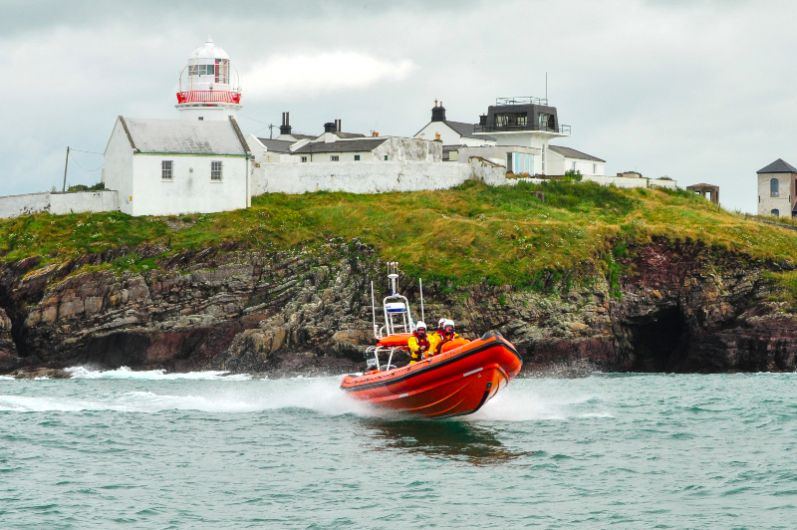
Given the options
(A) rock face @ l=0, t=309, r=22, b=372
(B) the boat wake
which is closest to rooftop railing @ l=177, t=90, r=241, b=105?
(A) rock face @ l=0, t=309, r=22, b=372

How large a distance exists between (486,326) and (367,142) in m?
24.1

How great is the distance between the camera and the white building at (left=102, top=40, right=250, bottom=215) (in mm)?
68438

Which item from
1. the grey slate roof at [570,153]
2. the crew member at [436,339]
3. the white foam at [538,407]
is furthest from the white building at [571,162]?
the crew member at [436,339]

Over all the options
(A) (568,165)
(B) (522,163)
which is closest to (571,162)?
(A) (568,165)

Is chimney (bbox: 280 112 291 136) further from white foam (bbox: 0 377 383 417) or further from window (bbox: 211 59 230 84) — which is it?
white foam (bbox: 0 377 383 417)

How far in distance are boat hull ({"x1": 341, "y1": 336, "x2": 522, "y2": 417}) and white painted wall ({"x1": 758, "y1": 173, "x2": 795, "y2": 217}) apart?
7760cm

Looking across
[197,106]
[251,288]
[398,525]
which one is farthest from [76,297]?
[398,525]

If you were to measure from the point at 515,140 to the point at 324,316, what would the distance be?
34566mm

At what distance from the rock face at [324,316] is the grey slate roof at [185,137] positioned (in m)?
8.36

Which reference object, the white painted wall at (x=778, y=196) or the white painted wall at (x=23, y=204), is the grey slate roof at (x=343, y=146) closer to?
the white painted wall at (x=23, y=204)

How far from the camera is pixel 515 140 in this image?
297 feet

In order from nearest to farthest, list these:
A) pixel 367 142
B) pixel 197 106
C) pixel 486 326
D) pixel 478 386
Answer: pixel 478 386, pixel 486 326, pixel 197 106, pixel 367 142

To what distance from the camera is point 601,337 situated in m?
59.4

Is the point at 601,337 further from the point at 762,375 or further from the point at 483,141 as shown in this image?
the point at 483,141
